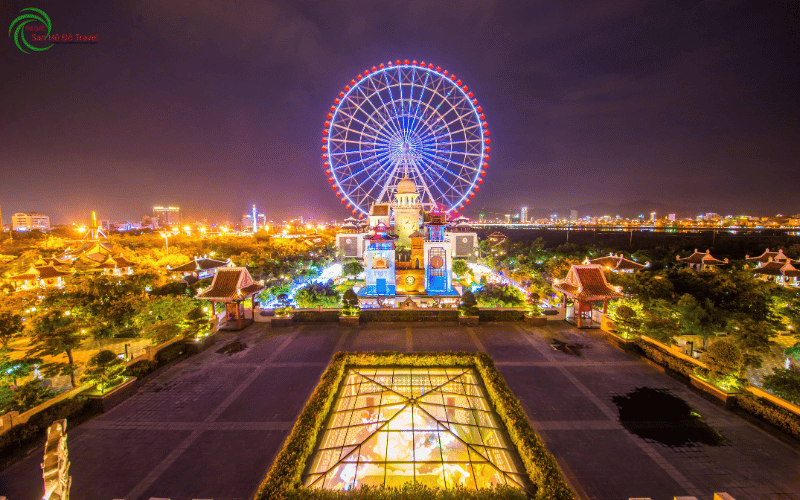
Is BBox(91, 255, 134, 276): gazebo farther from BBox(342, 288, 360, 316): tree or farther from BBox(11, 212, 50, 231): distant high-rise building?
BBox(11, 212, 50, 231): distant high-rise building

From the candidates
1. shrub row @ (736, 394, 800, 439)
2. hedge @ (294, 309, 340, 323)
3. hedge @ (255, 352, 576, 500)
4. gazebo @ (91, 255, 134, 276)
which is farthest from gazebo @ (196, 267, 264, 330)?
gazebo @ (91, 255, 134, 276)

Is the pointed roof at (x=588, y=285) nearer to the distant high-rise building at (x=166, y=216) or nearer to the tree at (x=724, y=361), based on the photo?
the tree at (x=724, y=361)

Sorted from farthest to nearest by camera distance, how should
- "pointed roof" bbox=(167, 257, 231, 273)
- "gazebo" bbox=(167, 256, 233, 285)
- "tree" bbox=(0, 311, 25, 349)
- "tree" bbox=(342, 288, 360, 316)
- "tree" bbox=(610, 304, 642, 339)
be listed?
"pointed roof" bbox=(167, 257, 231, 273), "gazebo" bbox=(167, 256, 233, 285), "tree" bbox=(342, 288, 360, 316), "tree" bbox=(610, 304, 642, 339), "tree" bbox=(0, 311, 25, 349)

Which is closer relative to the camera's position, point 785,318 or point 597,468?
point 597,468

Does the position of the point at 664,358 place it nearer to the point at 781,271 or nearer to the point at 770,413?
the point at 770,413

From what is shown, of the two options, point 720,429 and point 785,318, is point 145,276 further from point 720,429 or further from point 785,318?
point 785,318

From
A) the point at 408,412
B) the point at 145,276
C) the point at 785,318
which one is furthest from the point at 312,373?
the point at 785,318

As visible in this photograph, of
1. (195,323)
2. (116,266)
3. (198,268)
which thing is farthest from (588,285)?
(116,266)
